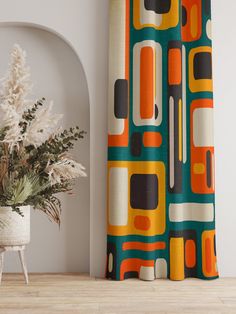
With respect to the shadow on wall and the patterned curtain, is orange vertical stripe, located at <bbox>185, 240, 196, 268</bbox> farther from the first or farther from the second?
the shadow on wall

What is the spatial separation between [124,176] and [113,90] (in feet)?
1.75

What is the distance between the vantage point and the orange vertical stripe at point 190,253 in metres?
2.53

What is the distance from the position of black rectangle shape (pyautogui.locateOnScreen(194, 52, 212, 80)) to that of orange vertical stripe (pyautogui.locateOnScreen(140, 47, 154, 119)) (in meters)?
0.29

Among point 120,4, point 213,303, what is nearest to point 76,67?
point 120,4

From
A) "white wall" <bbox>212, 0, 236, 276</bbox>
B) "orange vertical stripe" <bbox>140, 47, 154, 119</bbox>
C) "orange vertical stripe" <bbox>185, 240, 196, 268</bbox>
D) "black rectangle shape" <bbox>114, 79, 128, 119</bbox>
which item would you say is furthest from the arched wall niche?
"white wall" <bbox>212, 0, 236, 276</bbox>

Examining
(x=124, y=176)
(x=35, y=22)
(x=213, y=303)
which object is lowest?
(x=213, y=303)

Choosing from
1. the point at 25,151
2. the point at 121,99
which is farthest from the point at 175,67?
the point at 25,151

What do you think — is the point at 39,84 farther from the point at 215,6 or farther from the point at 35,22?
the point at 215,6

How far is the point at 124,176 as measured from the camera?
2.50m

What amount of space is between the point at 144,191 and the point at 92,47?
3.17 ft

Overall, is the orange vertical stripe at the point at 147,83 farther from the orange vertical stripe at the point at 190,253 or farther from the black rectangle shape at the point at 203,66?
the orange vertical stripe at the point at 190,253

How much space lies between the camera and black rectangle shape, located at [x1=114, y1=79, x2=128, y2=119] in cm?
251

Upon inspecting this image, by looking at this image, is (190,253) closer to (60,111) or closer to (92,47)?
(60,111)

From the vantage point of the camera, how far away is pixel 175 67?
99.0 inches
